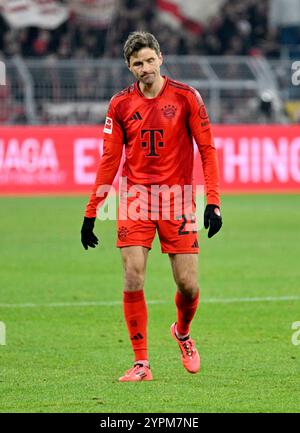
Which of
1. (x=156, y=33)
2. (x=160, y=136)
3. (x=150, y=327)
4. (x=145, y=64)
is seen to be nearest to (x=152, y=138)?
(x=160, y=136)

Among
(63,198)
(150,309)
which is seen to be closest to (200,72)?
(63,198)

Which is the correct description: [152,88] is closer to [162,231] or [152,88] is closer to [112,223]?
[162,231]

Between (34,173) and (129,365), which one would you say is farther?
(34,173)

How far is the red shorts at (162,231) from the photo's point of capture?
26.0 ft

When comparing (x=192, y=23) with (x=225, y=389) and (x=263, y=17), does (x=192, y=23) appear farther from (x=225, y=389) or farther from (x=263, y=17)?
(x=225, y=389)

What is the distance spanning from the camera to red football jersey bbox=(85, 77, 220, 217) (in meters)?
7.89

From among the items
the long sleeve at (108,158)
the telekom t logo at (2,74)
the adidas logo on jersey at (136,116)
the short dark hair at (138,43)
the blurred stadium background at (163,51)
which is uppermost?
the blurred stadium background at (163,51)

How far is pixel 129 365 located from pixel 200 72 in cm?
1840

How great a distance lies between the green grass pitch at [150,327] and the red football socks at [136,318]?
25 cm

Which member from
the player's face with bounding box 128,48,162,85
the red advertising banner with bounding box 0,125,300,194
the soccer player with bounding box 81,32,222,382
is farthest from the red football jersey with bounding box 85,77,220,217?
the red advertising banner with bounding box 0,125,300,194

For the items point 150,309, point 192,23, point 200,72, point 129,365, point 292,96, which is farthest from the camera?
point 192,23

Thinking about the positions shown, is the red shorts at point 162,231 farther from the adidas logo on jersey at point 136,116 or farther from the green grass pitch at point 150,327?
the green grass pitch at point 150,327

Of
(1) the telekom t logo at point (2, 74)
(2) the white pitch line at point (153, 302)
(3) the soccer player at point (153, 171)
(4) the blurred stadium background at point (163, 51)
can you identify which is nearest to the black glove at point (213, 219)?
(3) the soccer player at point (153, 171)

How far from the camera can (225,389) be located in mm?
7312
